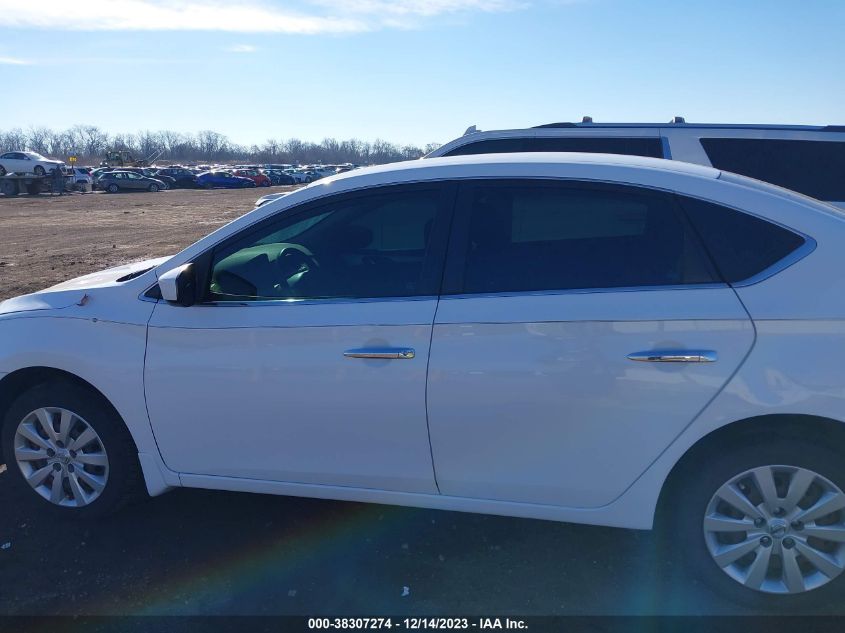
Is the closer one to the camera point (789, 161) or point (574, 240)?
point (574, 240)

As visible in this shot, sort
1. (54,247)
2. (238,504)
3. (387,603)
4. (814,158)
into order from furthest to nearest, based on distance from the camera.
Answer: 1. (54,247)
2. (814,158)
3. (238,504)
4. (387,603)

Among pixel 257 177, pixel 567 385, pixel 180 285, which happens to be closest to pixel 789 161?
pixel 567 385

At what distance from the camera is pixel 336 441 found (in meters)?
3.41

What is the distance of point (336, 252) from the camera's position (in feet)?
11.9

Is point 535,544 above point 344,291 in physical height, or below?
below

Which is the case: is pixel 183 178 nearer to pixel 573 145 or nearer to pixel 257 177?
pixel 257 177

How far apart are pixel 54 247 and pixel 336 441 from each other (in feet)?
51.4

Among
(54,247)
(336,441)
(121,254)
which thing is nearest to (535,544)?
(336,441)

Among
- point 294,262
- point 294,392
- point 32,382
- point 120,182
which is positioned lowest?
point 120,182

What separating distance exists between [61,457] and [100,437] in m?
0.33

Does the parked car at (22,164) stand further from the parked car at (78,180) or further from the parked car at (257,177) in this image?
the parked car at (257,177)

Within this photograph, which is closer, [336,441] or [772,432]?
[772,432]

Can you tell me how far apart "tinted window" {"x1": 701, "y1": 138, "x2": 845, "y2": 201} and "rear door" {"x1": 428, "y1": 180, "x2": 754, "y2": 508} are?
448cm

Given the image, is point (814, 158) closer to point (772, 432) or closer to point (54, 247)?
point (772, 432)
